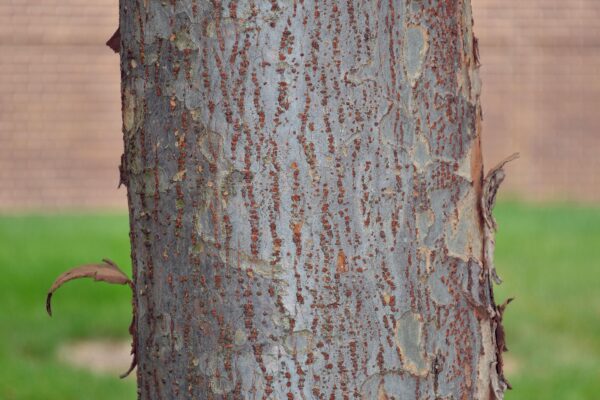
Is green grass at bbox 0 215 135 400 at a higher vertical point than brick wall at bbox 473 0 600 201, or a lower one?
lower

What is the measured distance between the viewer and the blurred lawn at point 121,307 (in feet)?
12.4

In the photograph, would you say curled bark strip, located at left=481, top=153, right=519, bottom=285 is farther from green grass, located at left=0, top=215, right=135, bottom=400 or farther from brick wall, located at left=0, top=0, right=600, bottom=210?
brick wall, located at left=0, top=0, right=600, bottom=210

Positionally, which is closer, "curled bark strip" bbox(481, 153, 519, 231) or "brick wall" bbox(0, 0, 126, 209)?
"curled bark strip" bbox(481, 153, 519, 231)

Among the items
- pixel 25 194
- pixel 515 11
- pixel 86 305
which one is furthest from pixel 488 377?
pixel 515 11

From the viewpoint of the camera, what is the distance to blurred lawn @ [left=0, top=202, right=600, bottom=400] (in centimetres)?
377

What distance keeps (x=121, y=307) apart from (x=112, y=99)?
434 cm

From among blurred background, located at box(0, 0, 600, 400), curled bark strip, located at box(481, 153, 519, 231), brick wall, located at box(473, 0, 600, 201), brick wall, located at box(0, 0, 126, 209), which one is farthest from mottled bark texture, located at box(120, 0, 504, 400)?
brick wall, located at box(473, 0, 600, 201)

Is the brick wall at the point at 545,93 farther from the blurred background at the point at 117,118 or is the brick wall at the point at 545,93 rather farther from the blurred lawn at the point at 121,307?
the blurred lawn at the point at 121,307

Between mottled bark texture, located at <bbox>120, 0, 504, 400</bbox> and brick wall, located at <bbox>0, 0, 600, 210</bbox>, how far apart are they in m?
7.65

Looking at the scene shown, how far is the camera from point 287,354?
1.24 m

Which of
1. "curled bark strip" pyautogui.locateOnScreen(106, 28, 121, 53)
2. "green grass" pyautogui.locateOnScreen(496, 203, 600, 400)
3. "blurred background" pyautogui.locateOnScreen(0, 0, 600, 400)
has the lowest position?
"green grass" pyautogui.locateOnScreen(496, 203, 600, 400)

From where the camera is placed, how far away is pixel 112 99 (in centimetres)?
891

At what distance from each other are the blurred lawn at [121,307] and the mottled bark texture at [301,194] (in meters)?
2.47

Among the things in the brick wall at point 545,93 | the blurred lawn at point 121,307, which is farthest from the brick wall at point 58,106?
the brick wall at point 545,93
